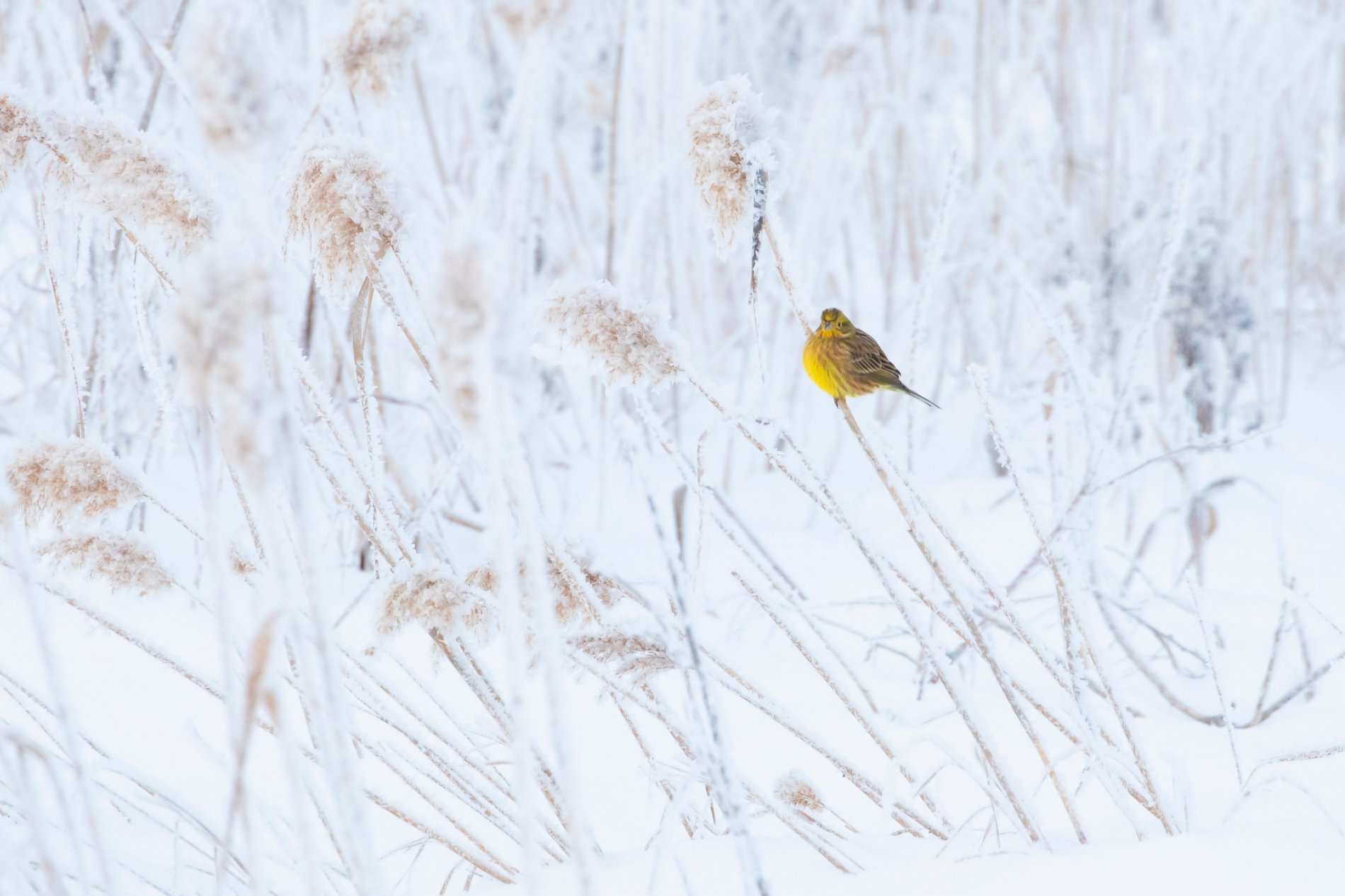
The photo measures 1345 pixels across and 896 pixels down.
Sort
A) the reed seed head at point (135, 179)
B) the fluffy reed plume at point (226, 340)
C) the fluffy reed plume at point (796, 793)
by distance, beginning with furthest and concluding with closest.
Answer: the fluffy reed plume at point (796, 793) < the reed seed head at point (135, 179) < the fluffy reed plume at point (226, 340)

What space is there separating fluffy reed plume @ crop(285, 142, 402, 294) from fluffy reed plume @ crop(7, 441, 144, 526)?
223 millimetres

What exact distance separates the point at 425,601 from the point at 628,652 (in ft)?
0.51

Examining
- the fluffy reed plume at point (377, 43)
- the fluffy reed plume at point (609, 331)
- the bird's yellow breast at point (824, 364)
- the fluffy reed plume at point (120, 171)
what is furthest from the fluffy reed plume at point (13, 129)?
the bird's yellow breast at point (824, 364)

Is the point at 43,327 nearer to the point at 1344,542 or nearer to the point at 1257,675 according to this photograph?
the point at 1257,675

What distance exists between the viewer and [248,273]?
0.41 metres

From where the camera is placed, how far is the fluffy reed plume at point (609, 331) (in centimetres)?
77

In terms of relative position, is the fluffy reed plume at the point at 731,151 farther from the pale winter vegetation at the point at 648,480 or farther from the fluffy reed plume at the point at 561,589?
the fluffy reed plume at the point at 561,589

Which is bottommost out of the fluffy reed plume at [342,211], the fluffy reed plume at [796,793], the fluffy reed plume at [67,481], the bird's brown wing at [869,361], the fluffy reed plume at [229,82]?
the fluffy reed plume at [67,481]

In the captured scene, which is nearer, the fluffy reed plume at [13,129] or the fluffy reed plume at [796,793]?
the fluffy reed plume at [13,129]

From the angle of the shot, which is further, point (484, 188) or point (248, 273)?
point (484, 188)

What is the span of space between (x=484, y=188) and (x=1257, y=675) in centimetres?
124

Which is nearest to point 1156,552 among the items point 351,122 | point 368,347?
point 368,347

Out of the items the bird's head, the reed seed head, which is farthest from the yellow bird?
the reed seed head

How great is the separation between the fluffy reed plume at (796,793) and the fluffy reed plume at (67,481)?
0.59m
